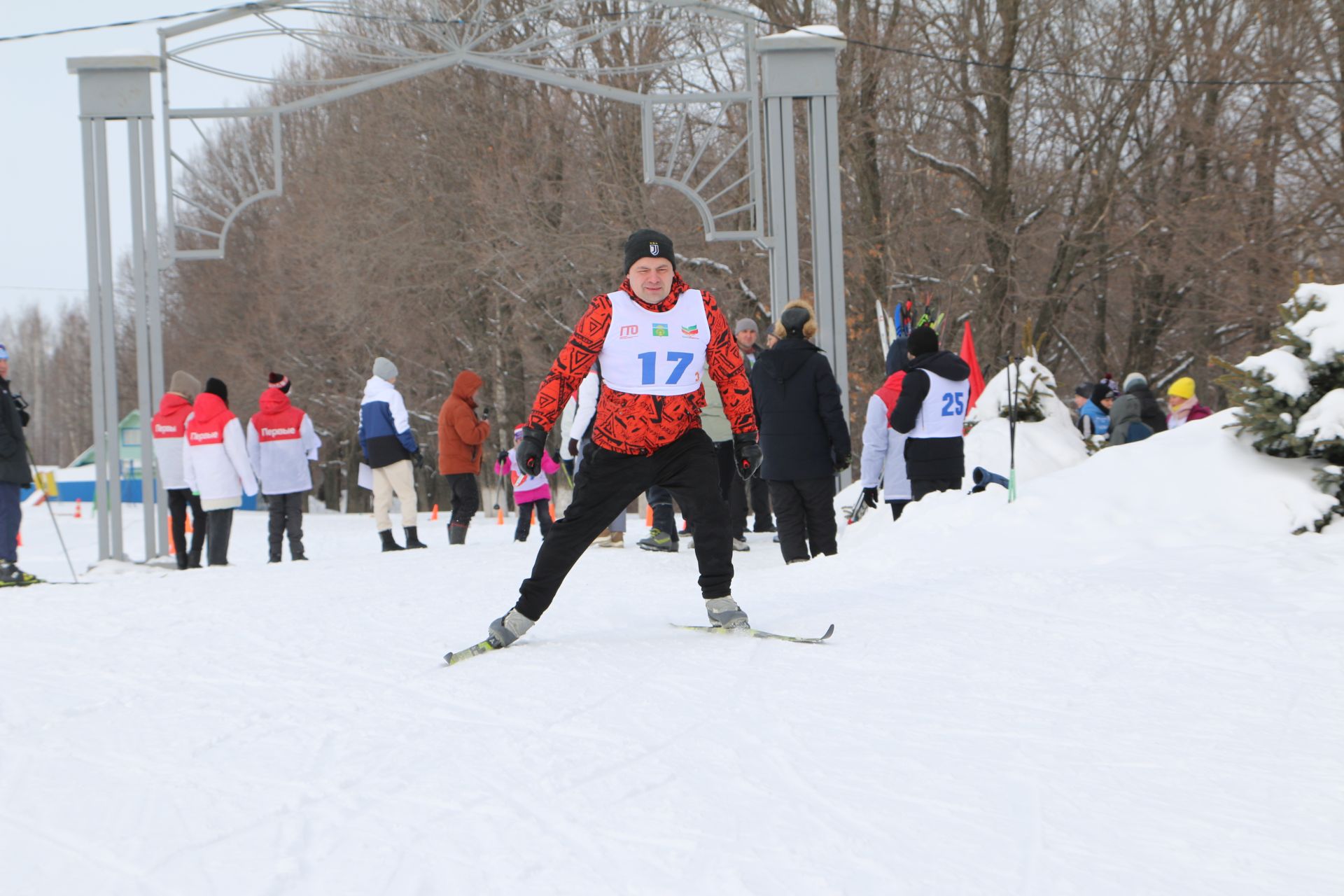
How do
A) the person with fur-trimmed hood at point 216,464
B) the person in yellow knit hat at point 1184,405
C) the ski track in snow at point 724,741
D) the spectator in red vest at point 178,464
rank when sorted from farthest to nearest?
the person in yellow knit hat at point 1184,405 → the spectator in red vest at point 178,464 → the person with fur-trimmed hood at point 216,464 → the ski track in snow at point 724,741

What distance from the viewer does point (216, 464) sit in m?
11.2

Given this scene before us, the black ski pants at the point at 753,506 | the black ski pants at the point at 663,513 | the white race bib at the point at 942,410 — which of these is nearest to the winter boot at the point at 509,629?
the white race bib at the point at 942,410

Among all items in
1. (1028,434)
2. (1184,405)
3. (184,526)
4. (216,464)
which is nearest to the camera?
(216,464)

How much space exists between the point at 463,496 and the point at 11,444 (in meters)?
4.03

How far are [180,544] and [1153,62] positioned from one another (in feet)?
56.0

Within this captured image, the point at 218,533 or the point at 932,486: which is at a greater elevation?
the point at 932,486

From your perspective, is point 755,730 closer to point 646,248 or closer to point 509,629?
point 509,629

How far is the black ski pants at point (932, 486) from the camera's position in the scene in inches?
360

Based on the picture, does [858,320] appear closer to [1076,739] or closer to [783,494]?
[783,494]

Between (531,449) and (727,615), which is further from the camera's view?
(727,615)

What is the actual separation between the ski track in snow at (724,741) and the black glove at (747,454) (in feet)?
2.28

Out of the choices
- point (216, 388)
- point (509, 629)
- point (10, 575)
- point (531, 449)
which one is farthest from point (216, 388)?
point (531, 449)

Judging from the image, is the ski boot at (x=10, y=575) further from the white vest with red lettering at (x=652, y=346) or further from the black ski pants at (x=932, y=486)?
the black ski pants at (x=932, y=486)

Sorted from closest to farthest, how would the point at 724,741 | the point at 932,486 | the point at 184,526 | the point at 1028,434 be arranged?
the point at 724,741
the point at 932,486
the point at 184,526
the point at 1028,434
